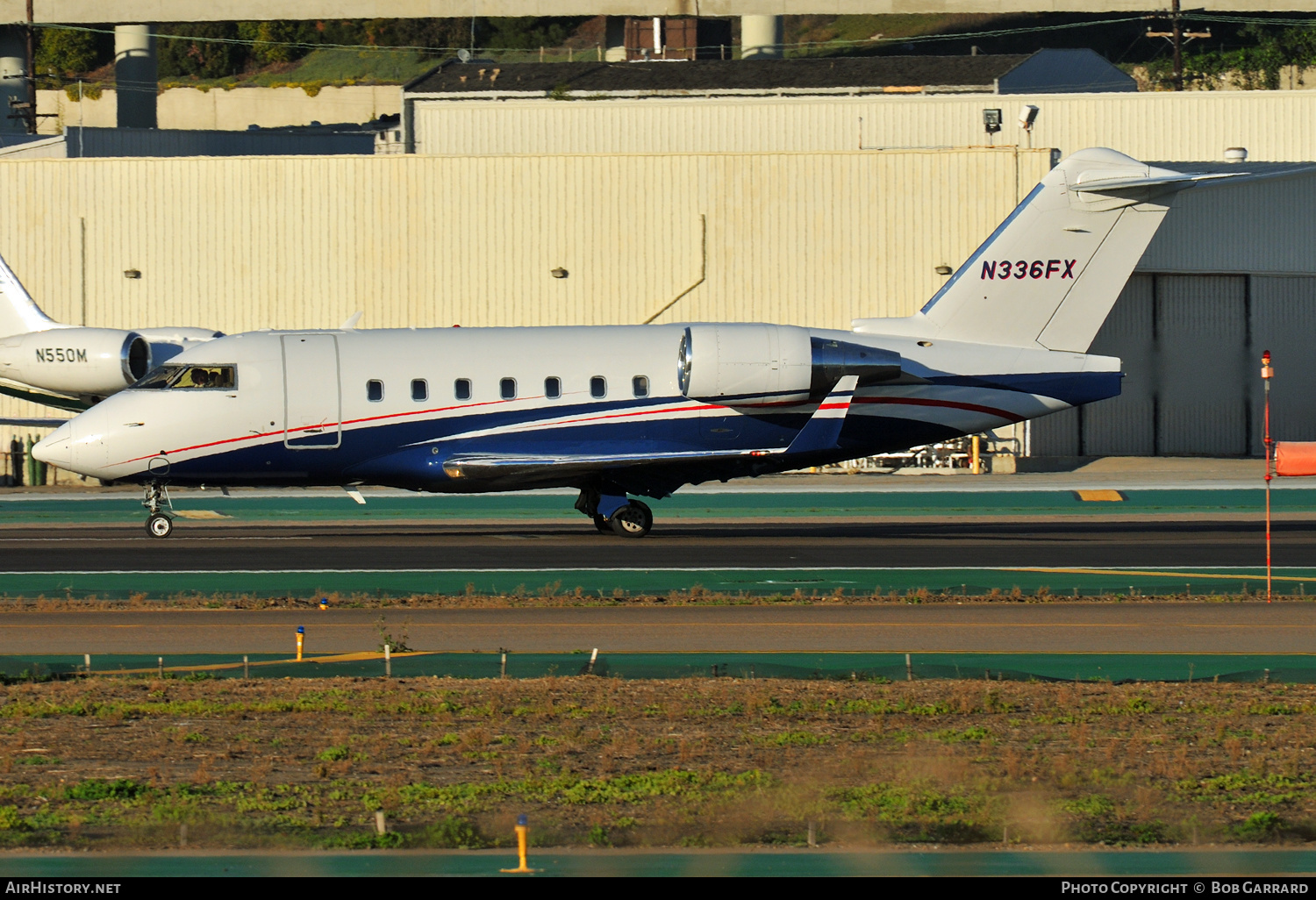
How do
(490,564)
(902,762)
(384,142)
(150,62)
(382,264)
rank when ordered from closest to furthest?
(902,762) < (490,564) < (382,264) < (384,142) < (150,62)

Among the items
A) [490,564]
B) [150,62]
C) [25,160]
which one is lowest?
[490,564]

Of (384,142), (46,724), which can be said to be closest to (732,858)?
(46,724)

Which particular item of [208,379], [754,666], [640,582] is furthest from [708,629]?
[208,379]

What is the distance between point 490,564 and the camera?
2370cm

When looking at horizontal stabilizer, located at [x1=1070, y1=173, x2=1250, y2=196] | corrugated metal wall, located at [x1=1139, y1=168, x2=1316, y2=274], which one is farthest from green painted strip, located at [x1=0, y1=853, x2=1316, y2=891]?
corrugated metal wall, located at [x1=1139, y1=168, x2=1316, y2=274]

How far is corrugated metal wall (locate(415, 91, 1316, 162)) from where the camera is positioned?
166ft

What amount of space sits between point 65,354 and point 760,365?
18828 millimetres

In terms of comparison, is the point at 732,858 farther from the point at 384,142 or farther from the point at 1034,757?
the point at 384,142

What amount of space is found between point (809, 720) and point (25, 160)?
39725 mm

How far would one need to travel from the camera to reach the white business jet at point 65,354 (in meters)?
35.9

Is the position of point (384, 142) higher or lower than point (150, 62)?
lower

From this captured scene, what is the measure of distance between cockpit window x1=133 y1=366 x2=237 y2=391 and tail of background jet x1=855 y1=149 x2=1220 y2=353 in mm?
11948

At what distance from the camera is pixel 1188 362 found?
44.3 meters

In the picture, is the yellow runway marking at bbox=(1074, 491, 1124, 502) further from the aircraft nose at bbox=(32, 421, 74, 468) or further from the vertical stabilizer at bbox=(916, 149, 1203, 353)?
the aircraft nose at bbox=(32, 421, 74, 468)
